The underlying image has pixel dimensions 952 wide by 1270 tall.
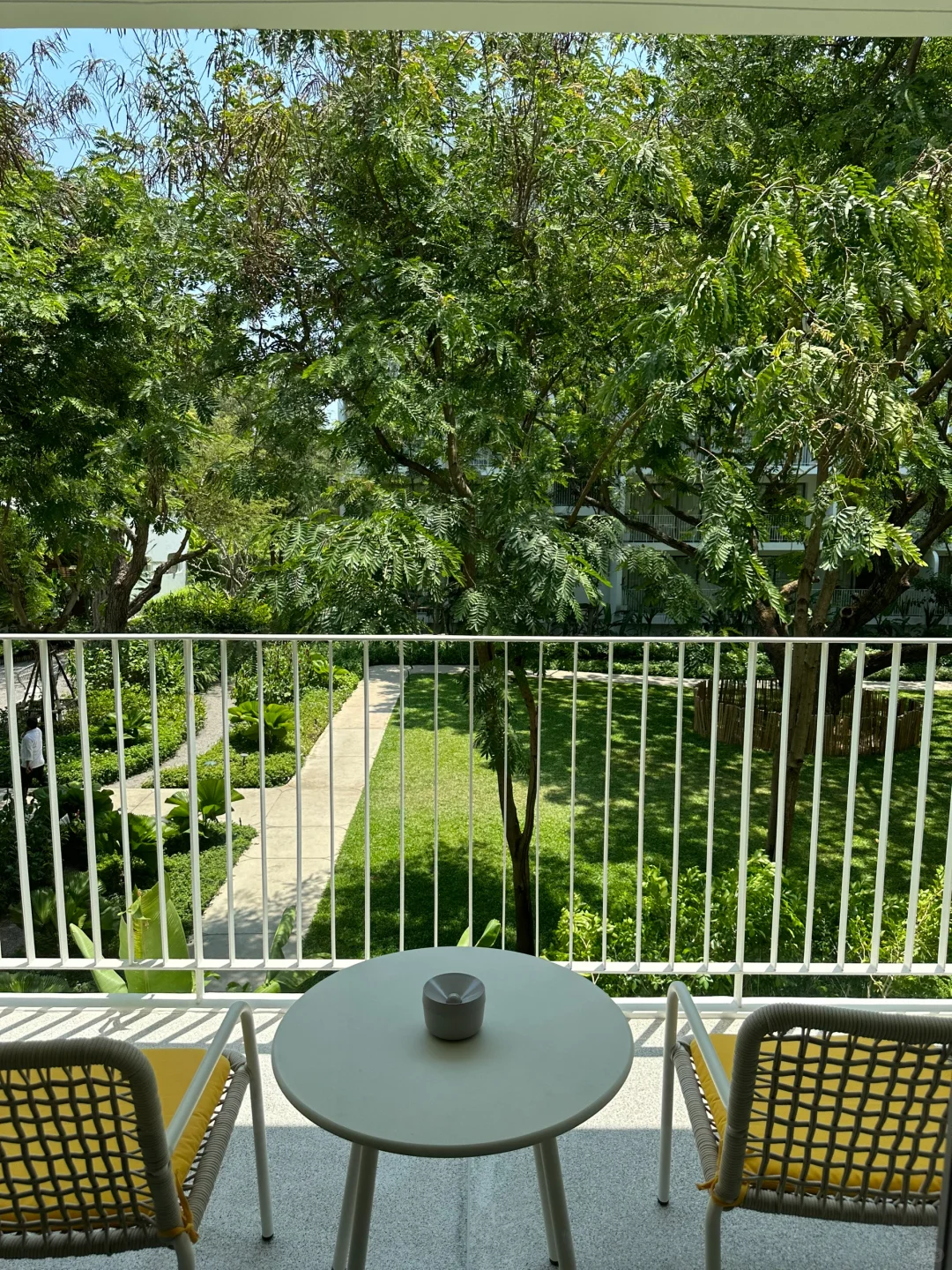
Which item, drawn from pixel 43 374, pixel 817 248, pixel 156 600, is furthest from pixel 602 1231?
pixel 156 600

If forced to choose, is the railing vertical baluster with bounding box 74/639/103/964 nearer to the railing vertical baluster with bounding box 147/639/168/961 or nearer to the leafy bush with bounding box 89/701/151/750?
the railing vertical baluster with bounding box 147/639/168/961

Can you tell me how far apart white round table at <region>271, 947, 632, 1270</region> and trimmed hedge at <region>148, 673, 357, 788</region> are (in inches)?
297

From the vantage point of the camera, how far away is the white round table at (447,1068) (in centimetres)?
142

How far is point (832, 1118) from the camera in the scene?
57.9 inches

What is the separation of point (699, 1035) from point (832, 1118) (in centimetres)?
31

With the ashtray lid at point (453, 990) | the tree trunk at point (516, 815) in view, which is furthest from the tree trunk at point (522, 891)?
A: the ashtray lid at point (453, 990)

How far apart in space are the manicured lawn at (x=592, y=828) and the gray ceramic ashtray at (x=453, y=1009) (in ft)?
10.3

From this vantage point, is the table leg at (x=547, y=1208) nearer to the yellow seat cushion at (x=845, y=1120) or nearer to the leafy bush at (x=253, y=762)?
the yellow seat cushion at (x=845, y=1120)

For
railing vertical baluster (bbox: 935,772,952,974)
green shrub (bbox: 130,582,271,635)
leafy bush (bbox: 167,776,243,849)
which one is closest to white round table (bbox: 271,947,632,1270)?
railing vertical baluster (bbox: 935,772,952,974)

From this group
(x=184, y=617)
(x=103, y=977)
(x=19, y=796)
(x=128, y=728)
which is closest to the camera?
(x=19, y=796)

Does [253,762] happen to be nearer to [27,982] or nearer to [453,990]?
[27,982]

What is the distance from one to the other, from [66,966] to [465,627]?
8.06 ft

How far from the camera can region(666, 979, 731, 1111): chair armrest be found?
1.62 metres

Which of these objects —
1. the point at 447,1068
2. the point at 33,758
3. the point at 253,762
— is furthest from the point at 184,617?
the point at 447,1068
